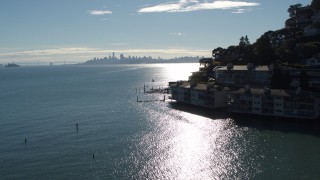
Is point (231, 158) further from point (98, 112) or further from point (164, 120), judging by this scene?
point (98, 112)

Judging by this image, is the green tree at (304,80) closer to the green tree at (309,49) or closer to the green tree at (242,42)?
the green tree at (309,49)

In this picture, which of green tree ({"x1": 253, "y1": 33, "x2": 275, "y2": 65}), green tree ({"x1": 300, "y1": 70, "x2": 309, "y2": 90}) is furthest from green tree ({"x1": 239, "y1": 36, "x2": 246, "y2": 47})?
green tree ({"x1": 300, "y1": 70, "x2": 309, "y2": 90})

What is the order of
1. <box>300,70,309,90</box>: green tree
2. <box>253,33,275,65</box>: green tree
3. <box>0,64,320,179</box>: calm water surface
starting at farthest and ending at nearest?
1. <box>253,33,275,65</box>: green tree
2. <box>300,70,309,90</box>: green tree
3. <box>0,64,320,179</box>: calm water surface

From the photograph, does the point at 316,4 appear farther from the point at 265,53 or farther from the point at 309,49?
the point at 265,53

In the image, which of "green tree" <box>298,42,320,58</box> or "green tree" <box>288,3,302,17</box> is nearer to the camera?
"green tree" <box>298,42,320,58</box>

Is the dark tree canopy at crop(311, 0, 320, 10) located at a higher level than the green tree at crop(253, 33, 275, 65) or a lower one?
higher

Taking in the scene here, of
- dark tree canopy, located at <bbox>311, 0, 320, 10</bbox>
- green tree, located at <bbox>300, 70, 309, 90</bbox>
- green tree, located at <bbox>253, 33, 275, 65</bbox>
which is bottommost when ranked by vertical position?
green tree, located at <bbox>300, 70, 309, 90</bbox>

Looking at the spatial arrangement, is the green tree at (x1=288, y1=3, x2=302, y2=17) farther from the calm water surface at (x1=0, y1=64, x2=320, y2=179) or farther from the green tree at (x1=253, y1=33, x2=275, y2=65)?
the calm water surface at (x1=0, y1=64, x2=320, y2=179)

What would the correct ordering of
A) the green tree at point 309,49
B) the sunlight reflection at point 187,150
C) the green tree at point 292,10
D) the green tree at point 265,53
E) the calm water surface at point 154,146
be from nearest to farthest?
the sunlight reflection at point 187,150, the calm water surface at point 154,146, the green tree at point 309,49, the green tree at point 265,53, the green tree at point 292,10

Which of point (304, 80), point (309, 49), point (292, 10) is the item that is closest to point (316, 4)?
point (292, 10)

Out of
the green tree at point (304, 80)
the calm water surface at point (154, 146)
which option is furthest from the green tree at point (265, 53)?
the calm water surface at point (154, 146)

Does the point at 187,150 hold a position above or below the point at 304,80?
below
